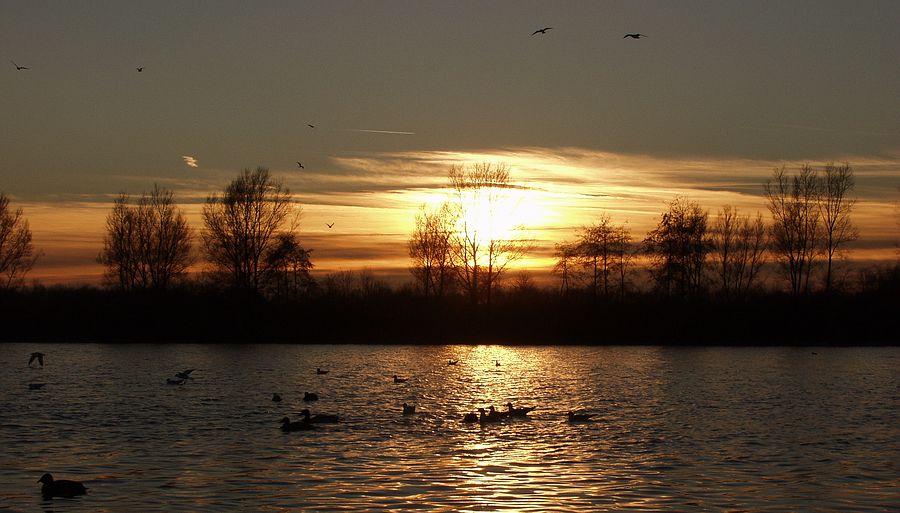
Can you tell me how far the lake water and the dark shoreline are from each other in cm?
3233

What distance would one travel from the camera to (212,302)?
8525cm

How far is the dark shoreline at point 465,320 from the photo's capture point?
268ft

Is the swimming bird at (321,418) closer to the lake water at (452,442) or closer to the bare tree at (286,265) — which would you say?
the lake water at (452,442)

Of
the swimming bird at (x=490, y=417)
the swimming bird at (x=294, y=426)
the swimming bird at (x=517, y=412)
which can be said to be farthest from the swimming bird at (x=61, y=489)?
the swimming bird at (x=517, y=412)

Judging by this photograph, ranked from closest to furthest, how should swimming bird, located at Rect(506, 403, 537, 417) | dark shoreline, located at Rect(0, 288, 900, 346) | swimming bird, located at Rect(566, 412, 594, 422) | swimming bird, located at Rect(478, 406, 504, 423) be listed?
swimming bird, located at Rect(478, 406, 504, 423) → swimming bird, located at Rect(566, 412, 594, 422) → swimming bird, located at Rect(506, 403, 537, 417) → dark shoreline, located at Rect(0, 288, 900, 346)

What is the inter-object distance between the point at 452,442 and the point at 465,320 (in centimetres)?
5907

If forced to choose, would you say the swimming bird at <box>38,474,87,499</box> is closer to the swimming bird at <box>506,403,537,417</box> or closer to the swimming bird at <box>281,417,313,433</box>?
the swimming bird at <box>281,417,313,433</box>

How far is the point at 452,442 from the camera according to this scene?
24516mm

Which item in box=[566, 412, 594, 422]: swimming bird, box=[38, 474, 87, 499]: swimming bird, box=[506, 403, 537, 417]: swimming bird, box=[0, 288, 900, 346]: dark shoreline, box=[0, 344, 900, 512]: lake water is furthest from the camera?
box=[0, 288, 900, 346]: dark shoreline

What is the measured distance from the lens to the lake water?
17500 millimetres

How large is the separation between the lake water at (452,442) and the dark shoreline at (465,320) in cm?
3233

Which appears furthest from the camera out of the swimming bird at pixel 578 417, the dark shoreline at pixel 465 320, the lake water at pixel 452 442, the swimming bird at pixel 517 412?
the dark shoreline at pixel 465 320

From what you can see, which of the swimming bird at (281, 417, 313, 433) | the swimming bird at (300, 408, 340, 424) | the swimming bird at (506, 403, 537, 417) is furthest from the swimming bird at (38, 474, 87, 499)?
the swimming bird at (506, 403, 537, 417)

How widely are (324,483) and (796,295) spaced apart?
75.3 metres
